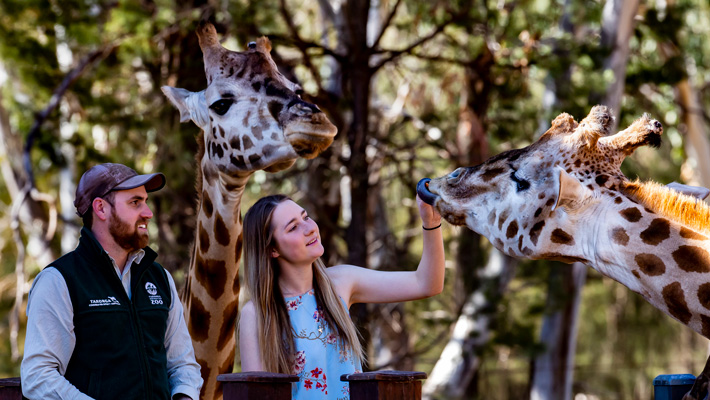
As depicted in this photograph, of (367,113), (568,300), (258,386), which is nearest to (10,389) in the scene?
(258,386)

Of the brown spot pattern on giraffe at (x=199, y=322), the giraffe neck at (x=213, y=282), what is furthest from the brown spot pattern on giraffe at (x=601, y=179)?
the brown spot pattern on giraffe at (x=199, y=322)

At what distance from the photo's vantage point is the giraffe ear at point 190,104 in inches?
179

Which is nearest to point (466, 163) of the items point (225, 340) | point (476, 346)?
point (476, 346)

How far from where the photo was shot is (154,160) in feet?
33.9

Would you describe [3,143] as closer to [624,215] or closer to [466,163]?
[466,163]

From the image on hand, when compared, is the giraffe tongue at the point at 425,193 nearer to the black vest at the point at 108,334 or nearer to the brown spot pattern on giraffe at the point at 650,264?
the brown spot pattern on giraffe at the point at 650,264

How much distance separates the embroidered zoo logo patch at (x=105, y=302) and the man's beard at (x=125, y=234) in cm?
24

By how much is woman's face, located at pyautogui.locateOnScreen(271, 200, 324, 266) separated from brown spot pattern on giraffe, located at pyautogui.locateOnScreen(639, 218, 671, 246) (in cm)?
136

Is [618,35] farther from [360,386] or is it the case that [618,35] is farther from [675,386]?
[360,386]

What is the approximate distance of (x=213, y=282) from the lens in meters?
4.59

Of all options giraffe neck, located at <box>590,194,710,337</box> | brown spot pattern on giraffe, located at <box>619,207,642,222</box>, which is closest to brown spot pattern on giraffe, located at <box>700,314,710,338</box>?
giraffe neck, located at <box>590,194,710,337</box>

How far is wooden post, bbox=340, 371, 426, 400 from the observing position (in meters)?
2.82

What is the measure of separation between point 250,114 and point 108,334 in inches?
61.4

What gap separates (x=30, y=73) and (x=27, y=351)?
8.44 meters
